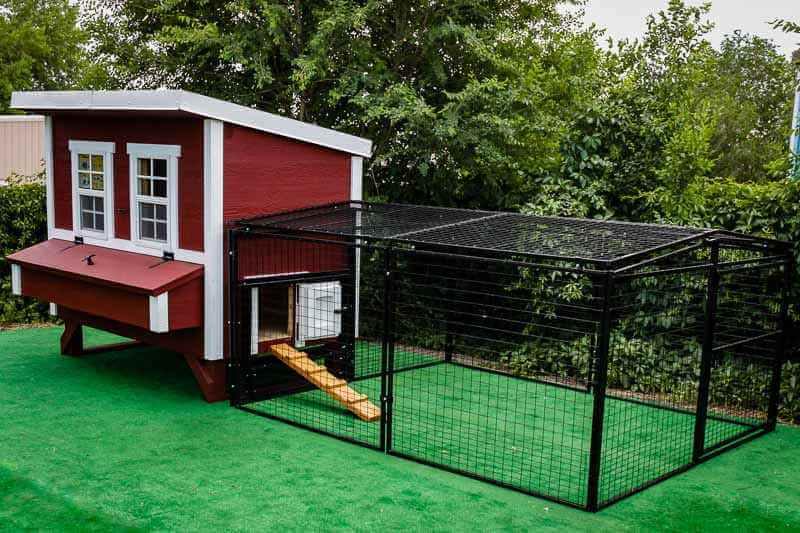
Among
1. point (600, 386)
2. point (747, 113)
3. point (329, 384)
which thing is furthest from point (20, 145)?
point (747, 113)

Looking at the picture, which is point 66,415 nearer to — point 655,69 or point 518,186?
point 518,186

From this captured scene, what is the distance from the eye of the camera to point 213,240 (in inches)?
272

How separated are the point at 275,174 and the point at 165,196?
966mm

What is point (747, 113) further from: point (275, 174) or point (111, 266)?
point (111, 266)

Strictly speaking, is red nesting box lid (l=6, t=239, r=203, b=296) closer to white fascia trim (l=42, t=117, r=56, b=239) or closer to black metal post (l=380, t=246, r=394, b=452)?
white fascia trim (l=42, t=117, r=56, b=239)

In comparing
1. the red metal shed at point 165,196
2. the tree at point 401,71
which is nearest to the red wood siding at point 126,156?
the red metal shed at point 165,196

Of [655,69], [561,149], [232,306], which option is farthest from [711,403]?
[232,306]

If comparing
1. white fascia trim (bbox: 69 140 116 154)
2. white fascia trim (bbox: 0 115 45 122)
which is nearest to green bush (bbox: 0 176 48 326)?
white fascia trim (bbox: 69 140 116 154)

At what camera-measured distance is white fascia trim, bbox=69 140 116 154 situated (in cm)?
765

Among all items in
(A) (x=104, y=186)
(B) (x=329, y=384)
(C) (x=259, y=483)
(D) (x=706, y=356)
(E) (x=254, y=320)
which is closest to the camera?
(C) (x=259, y=483)

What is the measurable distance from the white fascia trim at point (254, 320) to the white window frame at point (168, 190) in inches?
31.2

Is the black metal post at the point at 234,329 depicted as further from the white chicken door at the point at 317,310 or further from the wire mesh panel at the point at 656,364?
the wire mesh panel at the point at 656,364

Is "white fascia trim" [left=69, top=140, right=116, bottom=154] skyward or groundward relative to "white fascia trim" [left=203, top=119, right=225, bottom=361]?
skyward

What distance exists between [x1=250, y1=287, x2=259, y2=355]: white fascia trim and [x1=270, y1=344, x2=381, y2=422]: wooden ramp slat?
212 millimetres
